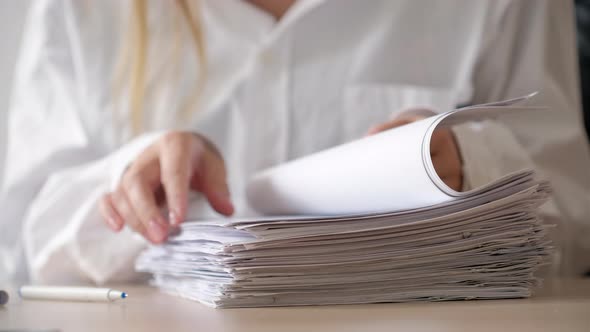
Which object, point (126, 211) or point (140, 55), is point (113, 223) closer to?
point (126, 211)

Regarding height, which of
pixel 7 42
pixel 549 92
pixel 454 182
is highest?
pixel 7 42

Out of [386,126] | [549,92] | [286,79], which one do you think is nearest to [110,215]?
[386,126]

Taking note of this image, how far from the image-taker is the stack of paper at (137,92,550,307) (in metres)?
0.43

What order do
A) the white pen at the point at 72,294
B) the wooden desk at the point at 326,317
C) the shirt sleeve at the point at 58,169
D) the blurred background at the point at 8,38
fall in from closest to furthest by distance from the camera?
1. the wooden desk at the point at 326,317
2. the white pen at the point at 72,294
3. the shirt sleeve at the point at 58,169
4. the blurred background at the point at 8,38

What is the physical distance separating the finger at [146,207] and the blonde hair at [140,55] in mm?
341

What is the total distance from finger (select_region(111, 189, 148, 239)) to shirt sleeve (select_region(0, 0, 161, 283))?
67 millimetres

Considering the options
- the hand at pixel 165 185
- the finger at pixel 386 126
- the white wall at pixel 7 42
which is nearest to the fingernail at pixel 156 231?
the hand at pixel 165 185

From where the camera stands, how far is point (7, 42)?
1173 millimetres

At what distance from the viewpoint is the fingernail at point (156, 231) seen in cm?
58

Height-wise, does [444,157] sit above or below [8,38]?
below

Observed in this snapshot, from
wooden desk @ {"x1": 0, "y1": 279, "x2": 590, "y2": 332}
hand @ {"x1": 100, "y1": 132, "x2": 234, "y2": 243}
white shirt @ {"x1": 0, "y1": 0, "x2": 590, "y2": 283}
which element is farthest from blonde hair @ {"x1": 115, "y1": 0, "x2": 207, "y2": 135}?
wooden desk @ {"x1": 0, "y1": 279, "x2": 590, "y2": 332}

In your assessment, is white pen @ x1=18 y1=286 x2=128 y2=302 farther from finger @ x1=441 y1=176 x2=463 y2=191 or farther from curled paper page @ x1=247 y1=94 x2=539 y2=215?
finger @ x1=441 y1=176 x2=463 y2=191

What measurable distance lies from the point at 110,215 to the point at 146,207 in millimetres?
65

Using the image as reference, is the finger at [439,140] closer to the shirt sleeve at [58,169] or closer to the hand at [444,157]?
the hand at [444,157]
